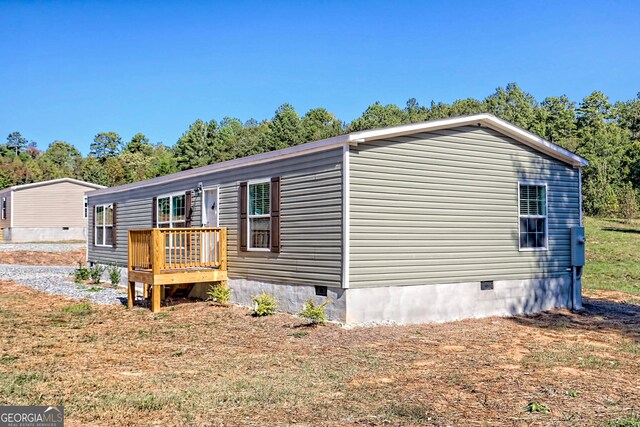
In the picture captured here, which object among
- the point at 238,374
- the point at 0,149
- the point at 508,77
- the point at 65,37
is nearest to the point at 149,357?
the point at 238,374

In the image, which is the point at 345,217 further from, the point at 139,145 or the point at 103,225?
the point at 139,145

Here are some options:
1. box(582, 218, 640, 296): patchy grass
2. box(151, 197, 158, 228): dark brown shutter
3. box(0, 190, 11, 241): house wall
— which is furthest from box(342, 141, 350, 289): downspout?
box(0, 190, 11, 241): house wall

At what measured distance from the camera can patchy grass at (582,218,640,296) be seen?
52.8ft

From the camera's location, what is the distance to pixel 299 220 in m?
10.0

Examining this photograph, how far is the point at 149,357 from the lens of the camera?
718 cm

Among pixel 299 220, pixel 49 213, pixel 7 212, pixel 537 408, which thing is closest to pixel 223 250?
pixel 299 220

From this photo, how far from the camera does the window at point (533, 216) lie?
37.0 ft

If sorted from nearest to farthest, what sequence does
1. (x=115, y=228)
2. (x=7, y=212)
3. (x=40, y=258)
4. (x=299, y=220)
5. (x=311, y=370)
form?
(x=311, y=370)
(x=299, y=220)
(x=115, y=228)
(x=40, y=258)
(x=7, y=212)

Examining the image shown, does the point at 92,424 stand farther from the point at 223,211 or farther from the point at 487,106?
the point at 487,106

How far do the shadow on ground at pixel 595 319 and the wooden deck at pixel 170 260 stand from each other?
6080 millimetres

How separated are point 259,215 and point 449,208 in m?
3.69

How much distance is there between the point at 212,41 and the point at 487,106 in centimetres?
3995

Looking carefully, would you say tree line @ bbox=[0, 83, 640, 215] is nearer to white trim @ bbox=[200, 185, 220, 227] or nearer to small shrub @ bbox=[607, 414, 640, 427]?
white trim @ bbox=[200, 185, 220, 227]

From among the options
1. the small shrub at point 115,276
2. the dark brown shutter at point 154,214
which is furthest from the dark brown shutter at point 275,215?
the small shrub at point 115,276
